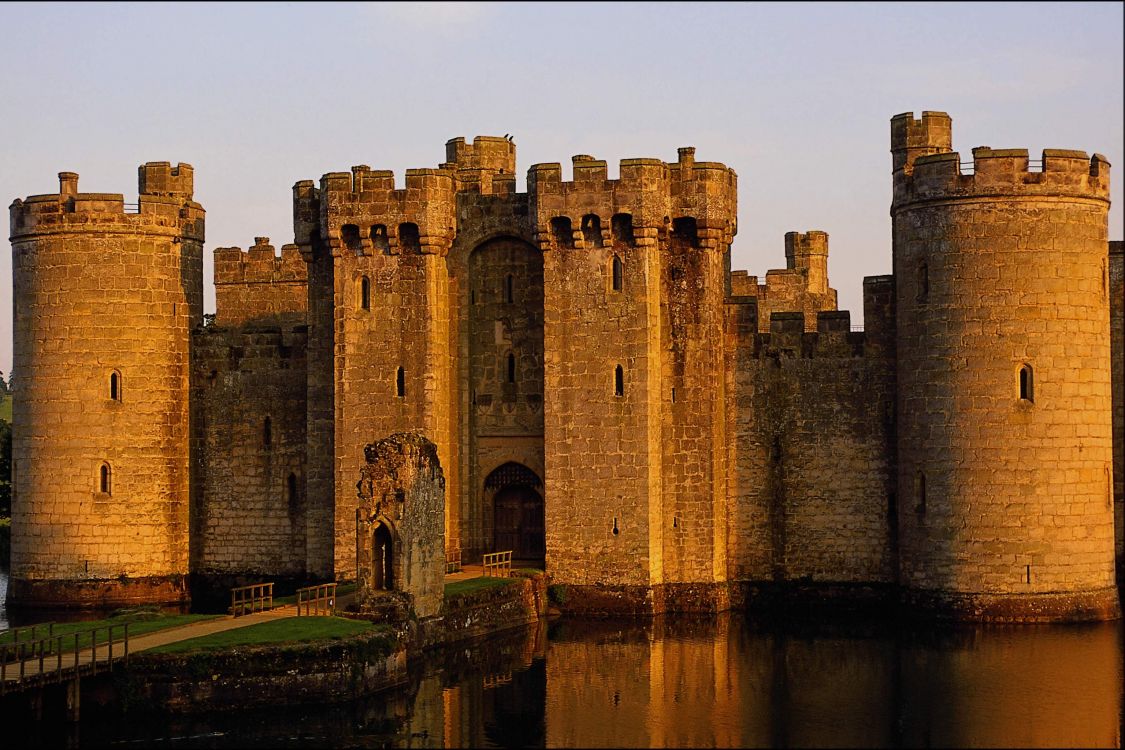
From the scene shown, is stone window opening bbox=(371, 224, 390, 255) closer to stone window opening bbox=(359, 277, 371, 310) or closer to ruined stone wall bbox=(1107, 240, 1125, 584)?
stone window opening bbox=(359, 277, 371, 310)

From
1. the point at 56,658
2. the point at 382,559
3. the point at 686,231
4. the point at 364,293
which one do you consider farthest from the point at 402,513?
the point at 686,231

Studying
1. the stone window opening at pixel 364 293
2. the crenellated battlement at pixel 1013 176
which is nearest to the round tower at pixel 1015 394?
the crenellated battlement at pixel 1013 176

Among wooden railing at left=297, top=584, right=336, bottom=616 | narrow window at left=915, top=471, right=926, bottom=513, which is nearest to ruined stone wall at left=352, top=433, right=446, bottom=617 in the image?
wooden railing at left=297, top=584, right=336, bottom=616

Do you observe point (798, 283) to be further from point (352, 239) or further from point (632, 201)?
point (352, 239)

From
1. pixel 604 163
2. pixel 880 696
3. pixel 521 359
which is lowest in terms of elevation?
pixel 880 696

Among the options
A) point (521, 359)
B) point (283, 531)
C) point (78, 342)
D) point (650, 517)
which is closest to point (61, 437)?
point (78, 342)

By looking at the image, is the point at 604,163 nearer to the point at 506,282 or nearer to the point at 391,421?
the point at 506,282

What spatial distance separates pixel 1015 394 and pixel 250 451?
876 inches

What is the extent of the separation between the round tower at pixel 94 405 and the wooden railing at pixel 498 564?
935 cm

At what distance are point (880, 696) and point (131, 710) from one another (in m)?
14.6

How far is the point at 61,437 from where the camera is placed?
50.7 meters

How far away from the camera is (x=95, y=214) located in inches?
2003

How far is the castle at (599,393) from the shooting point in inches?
1745

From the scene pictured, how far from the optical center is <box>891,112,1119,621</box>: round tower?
144ft
